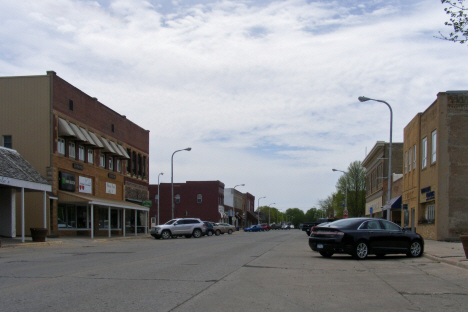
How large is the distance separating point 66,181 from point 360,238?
25.7 metres

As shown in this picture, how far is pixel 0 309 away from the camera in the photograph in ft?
24.9

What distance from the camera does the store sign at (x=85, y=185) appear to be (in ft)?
130

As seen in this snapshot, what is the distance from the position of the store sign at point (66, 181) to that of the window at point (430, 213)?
84.0 feet

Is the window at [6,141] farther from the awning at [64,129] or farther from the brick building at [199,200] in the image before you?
the brick building at [199,200]

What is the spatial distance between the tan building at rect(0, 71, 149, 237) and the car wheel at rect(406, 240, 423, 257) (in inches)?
847

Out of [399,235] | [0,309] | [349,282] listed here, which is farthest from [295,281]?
[399,235]

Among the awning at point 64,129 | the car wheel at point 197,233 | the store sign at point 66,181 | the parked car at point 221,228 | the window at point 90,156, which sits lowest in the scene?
the parked car at point 221,228

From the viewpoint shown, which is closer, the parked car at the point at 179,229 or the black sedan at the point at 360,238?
the black sedan at the point at 360,238

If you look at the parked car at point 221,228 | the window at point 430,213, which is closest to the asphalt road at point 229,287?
the window at point 430,213

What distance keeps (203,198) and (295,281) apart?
7624 centimetres

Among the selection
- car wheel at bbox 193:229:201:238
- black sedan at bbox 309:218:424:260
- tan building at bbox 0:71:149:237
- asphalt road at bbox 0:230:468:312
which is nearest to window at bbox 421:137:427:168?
black sedan at bbox 309:218:424:260

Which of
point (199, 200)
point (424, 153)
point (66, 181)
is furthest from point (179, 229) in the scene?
point (199, 200)

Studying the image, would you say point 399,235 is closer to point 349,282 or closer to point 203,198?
point 349,282

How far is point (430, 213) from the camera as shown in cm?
3350
